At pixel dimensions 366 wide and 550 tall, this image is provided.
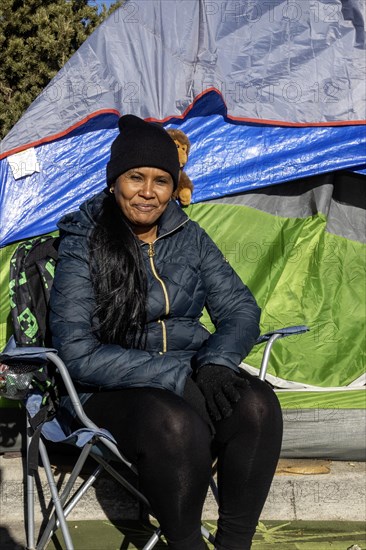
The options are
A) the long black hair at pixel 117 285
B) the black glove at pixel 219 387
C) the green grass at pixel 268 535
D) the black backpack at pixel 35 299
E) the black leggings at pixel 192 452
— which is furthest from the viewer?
the green grass at pixel 268 535

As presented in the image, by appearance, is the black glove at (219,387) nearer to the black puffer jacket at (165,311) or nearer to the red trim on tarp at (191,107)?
the black puffer jacket at (165,311)

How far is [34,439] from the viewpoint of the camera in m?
2.76

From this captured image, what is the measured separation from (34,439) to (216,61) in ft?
6.52

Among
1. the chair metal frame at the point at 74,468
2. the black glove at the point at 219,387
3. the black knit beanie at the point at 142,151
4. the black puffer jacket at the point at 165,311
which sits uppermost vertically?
the black knit beanie at the point at 142,151

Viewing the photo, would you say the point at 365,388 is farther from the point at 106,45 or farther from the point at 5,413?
the point at 106,45

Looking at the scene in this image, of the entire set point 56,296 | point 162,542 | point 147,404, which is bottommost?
point 162,542

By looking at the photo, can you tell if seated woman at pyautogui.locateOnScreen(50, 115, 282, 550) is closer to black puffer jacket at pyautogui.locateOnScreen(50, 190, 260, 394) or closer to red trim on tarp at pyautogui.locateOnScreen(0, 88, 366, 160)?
black puffer jacket at pyautogui.locateOnScreen(50, 190, 260, 394)

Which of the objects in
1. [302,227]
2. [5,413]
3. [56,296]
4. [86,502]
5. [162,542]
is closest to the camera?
[56,296]

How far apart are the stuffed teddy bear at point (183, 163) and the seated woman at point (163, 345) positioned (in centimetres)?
89

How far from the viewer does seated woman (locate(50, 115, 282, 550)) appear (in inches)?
98.3

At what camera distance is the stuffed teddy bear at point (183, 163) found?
3.82 metres

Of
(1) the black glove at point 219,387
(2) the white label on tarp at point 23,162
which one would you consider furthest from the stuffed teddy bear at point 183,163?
(1) the black glove at point 219,387

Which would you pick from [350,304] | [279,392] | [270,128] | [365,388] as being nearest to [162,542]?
[279,392]

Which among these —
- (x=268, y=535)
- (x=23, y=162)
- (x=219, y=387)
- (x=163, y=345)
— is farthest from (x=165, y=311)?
(x=23, y=162)
